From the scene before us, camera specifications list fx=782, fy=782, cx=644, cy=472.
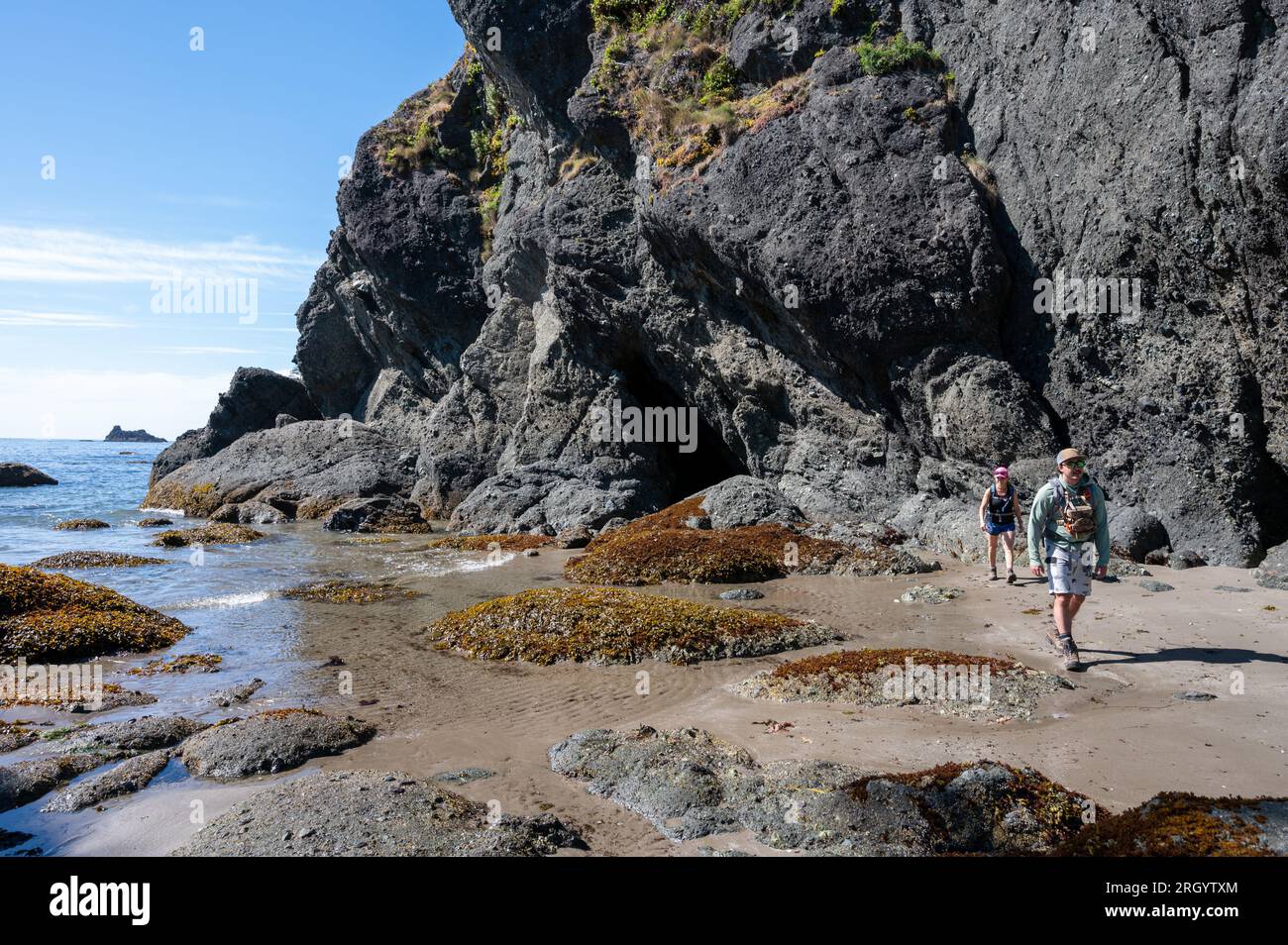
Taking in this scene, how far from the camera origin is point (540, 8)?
1077 inches

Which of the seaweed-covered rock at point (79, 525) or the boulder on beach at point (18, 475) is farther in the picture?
the boulder on beach at point (18, 475)

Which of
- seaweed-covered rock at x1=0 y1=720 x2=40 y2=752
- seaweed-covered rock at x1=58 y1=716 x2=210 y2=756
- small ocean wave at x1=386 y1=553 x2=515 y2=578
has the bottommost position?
seaweed-covered rock at x1=0 y1=720 x2=40 y2=752

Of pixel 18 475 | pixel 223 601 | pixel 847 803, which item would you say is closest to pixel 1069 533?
pixel 847 803

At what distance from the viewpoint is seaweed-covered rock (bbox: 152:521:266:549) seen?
2302 cm

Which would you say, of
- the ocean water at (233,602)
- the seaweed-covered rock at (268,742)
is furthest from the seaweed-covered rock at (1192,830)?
the ocean water at (233,602)

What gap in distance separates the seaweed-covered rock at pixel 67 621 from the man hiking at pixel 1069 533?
11.6 metres

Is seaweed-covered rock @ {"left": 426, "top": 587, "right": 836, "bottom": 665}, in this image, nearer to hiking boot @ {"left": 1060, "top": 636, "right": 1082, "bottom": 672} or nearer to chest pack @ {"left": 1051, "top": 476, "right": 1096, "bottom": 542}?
hiking boot @ {"left": 1060, "top": 636, "right": 1082, "bottom": 672}

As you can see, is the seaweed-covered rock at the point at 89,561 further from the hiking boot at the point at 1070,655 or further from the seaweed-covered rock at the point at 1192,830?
the seaweed-covered rock at the point at 1192,830

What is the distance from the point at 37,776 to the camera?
598 centimetres

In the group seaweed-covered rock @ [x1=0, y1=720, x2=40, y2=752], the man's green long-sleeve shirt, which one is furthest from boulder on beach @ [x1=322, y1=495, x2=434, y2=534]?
the man's green long-sleeve shirt

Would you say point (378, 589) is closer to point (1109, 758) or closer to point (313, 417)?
point (1109, 758)

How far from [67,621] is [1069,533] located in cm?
1292

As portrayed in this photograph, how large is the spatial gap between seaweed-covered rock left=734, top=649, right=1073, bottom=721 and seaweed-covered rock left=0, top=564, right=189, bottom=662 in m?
8.73

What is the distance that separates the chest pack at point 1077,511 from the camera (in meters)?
8.29
